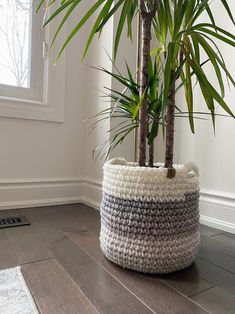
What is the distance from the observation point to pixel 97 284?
61 centimetres

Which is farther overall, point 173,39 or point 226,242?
point 226,242

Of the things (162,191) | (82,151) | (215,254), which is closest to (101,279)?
(162,191)

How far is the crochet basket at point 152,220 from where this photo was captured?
2.10 ft

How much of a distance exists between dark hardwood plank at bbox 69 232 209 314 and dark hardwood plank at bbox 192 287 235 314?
2 cm

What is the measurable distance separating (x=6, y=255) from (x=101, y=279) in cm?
32

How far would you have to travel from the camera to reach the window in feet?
4.51

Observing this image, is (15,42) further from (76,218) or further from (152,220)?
(152,220)

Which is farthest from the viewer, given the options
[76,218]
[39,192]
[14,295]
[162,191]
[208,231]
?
[39,192]

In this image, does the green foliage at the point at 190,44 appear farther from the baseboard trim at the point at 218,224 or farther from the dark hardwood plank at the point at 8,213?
the dark hardwood plank at the point at 8,213

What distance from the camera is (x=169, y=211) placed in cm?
Answer: 65

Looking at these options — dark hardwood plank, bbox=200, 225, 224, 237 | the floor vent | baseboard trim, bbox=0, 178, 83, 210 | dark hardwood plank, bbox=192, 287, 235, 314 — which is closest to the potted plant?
dark hardwood plank, bbox=192, 287, 235, 314

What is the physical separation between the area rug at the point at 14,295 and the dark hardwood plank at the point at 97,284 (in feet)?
0.39

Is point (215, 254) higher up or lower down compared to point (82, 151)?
lower down

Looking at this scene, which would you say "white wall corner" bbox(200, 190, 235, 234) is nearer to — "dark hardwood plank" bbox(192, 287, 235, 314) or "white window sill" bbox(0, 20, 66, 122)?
"dark hardwood plank" bbox(192, 287, 235, 314)
